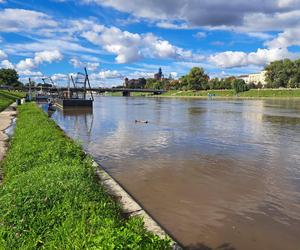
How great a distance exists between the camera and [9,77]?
144 meters

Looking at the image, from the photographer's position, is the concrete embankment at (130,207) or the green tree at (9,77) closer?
the concrete embankment at (130,207)

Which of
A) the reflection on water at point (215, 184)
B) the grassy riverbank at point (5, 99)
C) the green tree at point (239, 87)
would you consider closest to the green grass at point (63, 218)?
→ the reflection on water at point (215, 184)

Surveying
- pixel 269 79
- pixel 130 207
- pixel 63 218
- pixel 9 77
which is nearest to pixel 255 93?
pixel 269 79

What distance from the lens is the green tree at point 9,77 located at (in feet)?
465

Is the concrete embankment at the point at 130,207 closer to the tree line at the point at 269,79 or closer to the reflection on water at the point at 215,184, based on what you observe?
the reflection on water at the point at 215,184

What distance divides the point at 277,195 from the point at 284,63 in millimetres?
151984

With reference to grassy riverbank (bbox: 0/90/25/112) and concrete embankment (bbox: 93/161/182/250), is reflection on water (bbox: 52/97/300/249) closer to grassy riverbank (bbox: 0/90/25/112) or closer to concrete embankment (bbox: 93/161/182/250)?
concrete embankment (bbox: 93/161/182/250)

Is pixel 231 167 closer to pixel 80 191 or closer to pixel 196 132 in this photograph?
pixel 80 191

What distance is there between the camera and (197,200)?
10203 millimetres

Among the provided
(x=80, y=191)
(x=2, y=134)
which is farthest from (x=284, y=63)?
(x=80, y=191)

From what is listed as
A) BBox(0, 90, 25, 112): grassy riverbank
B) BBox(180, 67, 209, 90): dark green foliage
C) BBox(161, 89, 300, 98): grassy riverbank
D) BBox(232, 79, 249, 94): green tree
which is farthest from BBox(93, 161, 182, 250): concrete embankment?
BBox(180, 67, 209, 90): dark green foliage

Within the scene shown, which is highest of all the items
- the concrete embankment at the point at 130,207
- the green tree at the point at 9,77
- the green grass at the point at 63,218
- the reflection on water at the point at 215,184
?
the green tree at the point at 9,77

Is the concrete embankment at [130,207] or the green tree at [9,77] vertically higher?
the green tree at [9,77]

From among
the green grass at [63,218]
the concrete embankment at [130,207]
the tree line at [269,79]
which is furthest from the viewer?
the tree line at [269,79]
